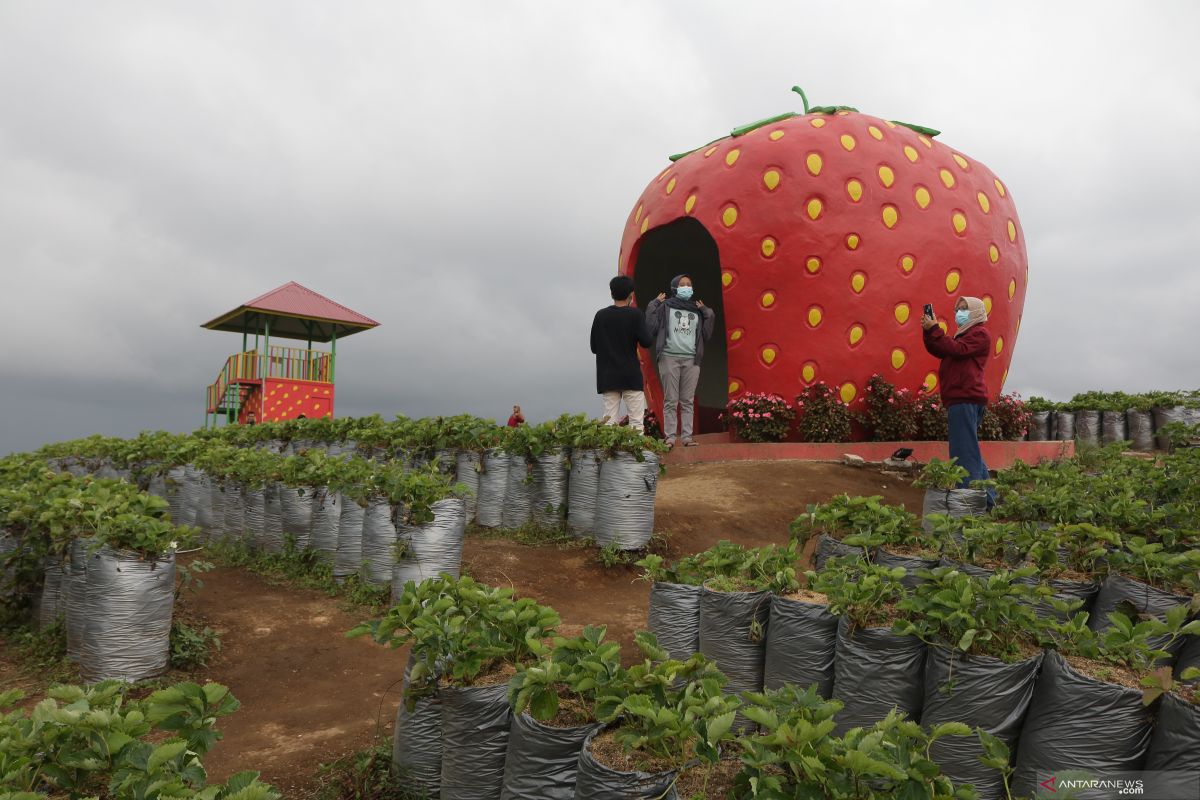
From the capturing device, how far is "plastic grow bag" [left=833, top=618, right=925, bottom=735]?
2.61 meters

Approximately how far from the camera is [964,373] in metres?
6.76

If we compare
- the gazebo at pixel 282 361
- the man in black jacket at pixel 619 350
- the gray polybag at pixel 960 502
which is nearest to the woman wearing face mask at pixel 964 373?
the gray polybag at pixel 960 502

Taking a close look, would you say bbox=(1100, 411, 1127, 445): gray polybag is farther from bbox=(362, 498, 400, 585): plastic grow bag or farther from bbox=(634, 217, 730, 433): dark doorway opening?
bbox=(362, 498, 400, 585): plastic grow bag

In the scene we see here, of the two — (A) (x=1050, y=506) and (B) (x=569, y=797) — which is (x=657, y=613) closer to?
(B) (x=569, y=797)

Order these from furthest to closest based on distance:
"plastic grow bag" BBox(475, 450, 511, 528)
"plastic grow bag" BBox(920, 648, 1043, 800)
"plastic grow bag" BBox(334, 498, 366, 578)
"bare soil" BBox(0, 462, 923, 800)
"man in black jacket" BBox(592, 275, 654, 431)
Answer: "man in black jacket" BBox(592, 275, 654, 431) < "plastic grow bag" BBox(475, 450, 511, 528) < "plastic grow bag" BBox(334, 498, 366, 578) < "bare soil" BBox(0, 462, 923, 800) < "plastic grow bag" BBox(920, 648, 1043, 800)

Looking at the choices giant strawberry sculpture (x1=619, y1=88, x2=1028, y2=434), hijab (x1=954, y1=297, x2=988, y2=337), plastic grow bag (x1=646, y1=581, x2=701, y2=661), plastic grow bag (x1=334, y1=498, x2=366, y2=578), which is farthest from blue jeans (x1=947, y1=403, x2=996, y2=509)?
plastic grow bag (x1=334, y1=498, x2=366, y2=578)

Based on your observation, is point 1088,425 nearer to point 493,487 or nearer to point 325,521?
point 493,487

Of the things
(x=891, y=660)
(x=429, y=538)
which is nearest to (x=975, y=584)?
(x=891, y=660)

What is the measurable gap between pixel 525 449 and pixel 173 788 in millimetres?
5118

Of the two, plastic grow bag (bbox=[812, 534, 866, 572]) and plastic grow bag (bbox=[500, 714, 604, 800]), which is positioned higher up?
plastic grow bag (bbox=[812, 534, 866, 572])

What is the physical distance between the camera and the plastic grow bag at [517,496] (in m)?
6.75

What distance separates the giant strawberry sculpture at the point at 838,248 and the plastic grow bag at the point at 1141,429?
19.0ft

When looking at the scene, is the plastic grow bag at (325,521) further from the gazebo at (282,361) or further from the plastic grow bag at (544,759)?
the gazebo at (282,361)

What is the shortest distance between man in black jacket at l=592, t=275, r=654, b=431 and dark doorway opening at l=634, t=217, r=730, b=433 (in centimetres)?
463
